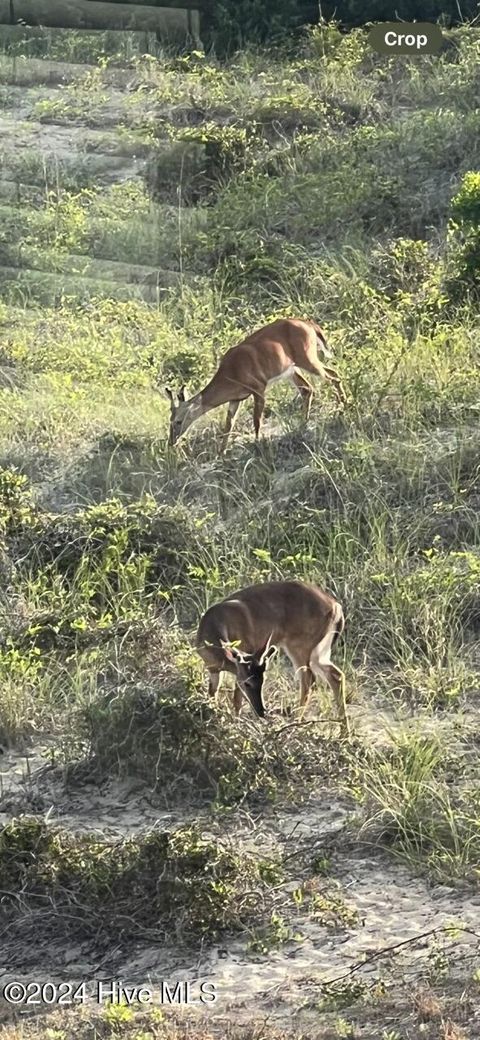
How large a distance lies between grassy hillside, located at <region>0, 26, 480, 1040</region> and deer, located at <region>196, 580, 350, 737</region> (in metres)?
0.19

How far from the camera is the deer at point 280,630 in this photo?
8438 millimetres

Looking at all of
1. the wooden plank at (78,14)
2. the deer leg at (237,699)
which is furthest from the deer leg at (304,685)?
the wooden plank at (78,14)

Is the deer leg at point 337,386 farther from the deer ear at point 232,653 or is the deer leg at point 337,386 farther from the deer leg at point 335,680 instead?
the deer ear at point 232,653

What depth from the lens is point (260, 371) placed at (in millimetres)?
11828

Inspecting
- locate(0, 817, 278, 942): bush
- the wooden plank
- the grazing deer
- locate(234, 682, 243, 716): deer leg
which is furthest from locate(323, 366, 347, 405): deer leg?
the wooden plank

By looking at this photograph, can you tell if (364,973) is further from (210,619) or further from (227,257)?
(227,257)

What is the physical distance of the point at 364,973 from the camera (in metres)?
6.57

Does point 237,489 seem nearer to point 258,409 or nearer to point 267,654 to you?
point 258,409

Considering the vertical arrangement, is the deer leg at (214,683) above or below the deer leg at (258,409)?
above

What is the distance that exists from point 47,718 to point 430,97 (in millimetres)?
11478

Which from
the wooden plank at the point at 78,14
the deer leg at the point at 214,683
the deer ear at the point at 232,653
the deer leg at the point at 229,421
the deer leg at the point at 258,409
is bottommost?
the deer leg at the point at 229,421

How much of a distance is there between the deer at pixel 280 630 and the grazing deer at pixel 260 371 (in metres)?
3.35

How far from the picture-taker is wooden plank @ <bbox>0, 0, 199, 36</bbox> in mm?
18953

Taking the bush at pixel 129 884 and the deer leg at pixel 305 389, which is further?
the deer leg at pixel 305 389
